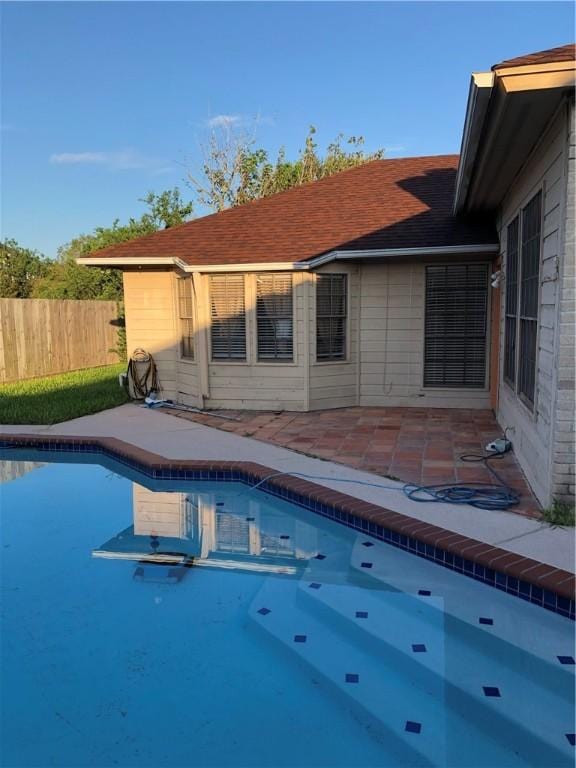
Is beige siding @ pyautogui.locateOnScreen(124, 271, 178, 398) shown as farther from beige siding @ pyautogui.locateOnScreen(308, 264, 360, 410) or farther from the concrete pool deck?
beige siding @ pyautogui.locateOnScreen(308, 264, 360, 410)

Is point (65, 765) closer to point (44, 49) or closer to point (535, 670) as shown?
point (535, 670)

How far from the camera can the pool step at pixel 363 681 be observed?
7.88 ft

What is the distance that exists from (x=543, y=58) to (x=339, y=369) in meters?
5.81

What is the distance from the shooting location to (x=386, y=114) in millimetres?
21719

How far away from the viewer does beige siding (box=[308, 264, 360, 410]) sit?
8695 millimetres

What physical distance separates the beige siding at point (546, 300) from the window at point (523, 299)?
24 centimetres

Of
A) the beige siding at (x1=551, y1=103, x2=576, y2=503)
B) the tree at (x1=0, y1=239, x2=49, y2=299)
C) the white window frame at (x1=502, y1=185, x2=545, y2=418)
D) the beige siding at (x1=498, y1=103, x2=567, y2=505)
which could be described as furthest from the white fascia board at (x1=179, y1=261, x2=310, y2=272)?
the tree at (x1=0, y1=239, x2=49, y2=299)

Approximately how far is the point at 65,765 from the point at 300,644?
51.3 inches

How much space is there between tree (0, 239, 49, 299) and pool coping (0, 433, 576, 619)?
22.2 meters

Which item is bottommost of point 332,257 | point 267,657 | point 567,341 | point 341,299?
point 267,657

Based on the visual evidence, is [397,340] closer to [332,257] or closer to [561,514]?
[332,257]

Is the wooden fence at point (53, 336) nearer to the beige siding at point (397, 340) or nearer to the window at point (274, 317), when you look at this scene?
the window at point (274, 317)

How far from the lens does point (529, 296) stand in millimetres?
5355

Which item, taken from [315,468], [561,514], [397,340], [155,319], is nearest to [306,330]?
[397,340]
